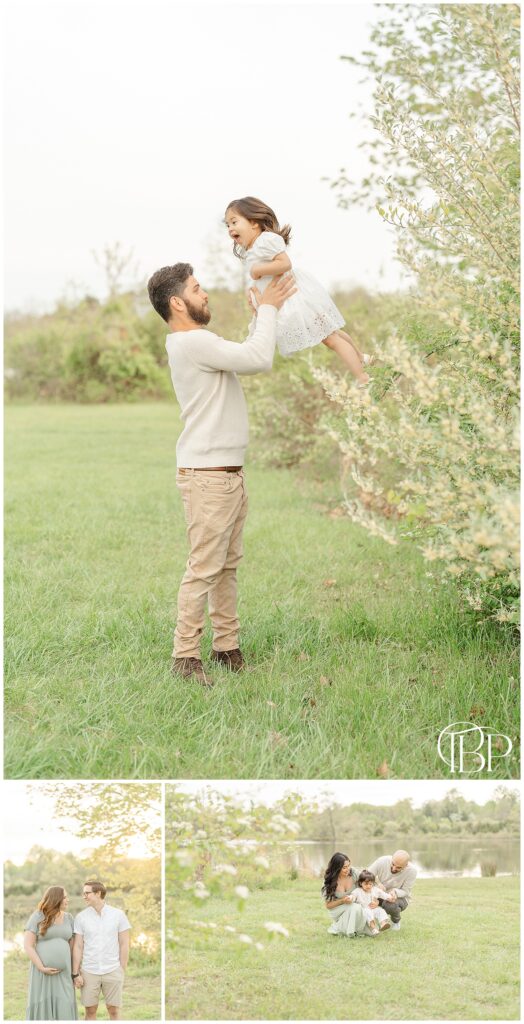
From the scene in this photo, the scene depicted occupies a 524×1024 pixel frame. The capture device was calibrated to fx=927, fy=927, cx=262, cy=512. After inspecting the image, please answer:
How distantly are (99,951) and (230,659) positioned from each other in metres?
1.52

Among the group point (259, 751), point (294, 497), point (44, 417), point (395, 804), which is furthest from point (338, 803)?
point (44, 417)

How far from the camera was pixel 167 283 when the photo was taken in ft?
12.8

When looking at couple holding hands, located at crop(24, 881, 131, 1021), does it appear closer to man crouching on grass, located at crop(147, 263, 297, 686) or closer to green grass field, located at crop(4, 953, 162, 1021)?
green grass field, located at crop(4, 953, 162, 1021)

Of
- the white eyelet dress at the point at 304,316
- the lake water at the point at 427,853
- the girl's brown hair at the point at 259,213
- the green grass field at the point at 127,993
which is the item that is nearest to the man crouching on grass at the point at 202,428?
the white eyelet dress at the point at 304,316

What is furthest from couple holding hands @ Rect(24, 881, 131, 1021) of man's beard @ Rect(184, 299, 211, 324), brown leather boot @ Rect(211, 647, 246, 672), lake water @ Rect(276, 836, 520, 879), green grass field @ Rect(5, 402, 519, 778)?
man's beard @ Rect(184, 299, 211, 324)

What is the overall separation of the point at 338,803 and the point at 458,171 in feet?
7.65

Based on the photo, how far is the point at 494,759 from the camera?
3.43 m

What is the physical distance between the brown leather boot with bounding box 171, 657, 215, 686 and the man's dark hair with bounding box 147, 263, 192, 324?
1.50 meters

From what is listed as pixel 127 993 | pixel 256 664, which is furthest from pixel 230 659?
pixel 127 993

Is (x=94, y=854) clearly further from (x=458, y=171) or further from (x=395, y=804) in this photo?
(x=458, y=171)

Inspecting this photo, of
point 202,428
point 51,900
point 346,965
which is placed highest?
point 202,428

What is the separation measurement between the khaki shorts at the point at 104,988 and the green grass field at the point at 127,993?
23mm

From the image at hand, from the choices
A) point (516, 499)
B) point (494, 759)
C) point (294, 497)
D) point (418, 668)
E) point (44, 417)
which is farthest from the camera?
point (44, 417)

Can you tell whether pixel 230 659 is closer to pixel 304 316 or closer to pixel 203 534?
pixel 203 534
